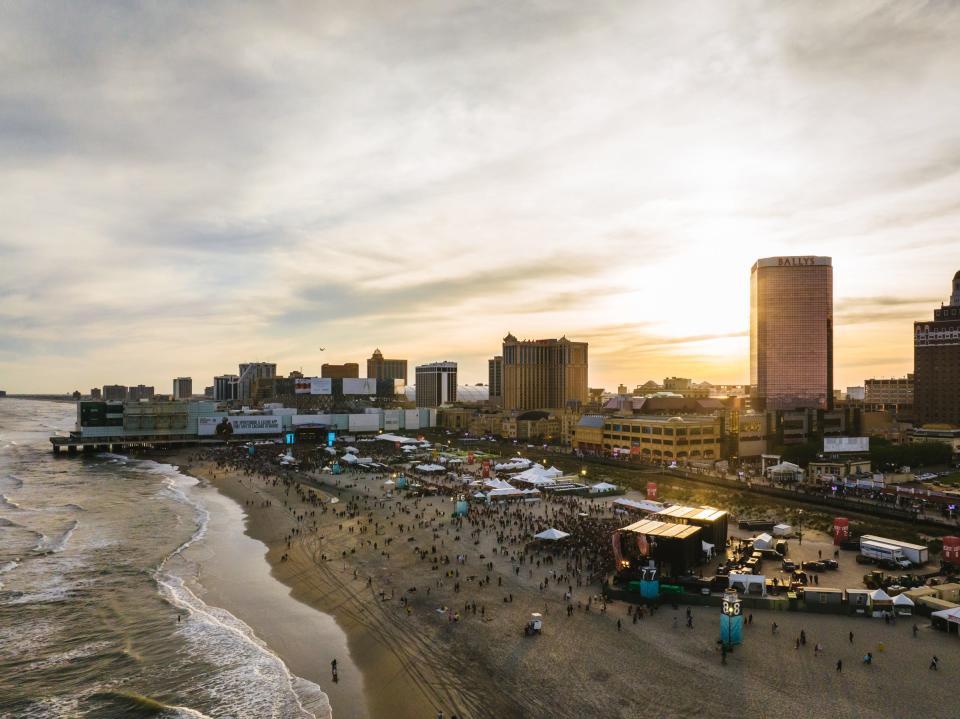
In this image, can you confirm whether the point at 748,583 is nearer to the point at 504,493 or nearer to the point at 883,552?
the point at 883,552

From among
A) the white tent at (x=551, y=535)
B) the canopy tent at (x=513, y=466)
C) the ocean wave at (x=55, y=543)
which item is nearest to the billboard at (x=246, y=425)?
the canopy tent at (x=513, y=466)

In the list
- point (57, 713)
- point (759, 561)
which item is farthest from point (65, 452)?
point (759, 561)

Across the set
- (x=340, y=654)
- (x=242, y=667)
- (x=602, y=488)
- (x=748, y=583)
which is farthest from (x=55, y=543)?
(x=602, y=488)

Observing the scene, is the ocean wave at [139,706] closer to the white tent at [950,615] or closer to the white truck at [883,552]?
the white tent at [950,615]

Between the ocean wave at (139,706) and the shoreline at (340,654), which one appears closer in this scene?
the ocean wave at (139,706)

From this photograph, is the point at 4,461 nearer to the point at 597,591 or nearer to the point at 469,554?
the point at 469,554

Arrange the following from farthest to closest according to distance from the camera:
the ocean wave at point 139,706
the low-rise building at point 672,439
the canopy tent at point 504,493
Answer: the low-rise building at point 672,439 → the canopy tent at point 504,493 → the ocean wave at point 139,706
